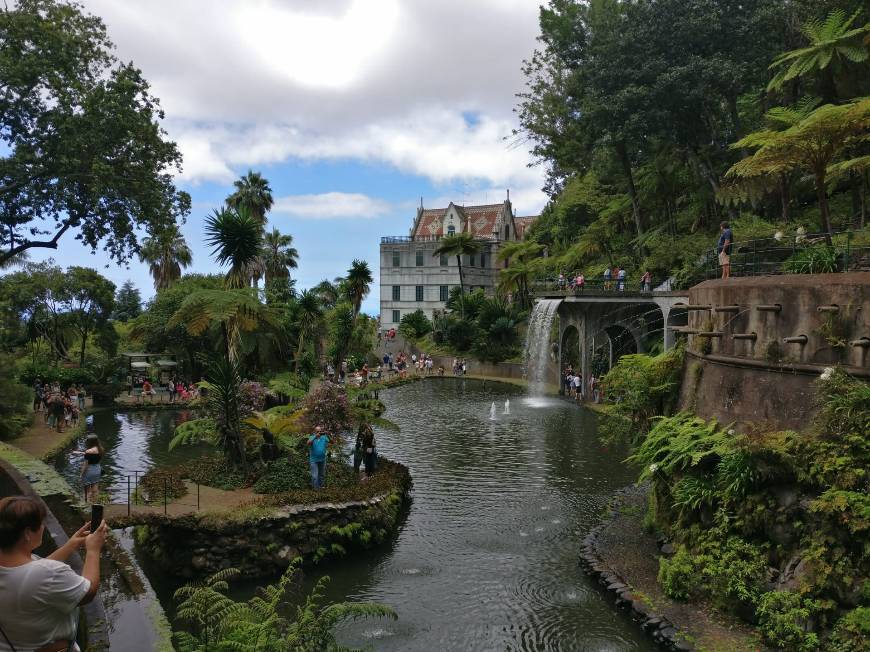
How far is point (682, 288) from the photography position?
3009 centimetres

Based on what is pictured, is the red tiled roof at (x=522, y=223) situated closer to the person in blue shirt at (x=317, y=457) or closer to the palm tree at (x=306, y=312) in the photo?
the palm tree at (x=306, y=312)

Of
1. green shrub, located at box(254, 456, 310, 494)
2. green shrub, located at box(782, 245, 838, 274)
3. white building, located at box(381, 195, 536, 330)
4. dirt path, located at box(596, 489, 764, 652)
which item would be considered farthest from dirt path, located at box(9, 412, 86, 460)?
white building, located at box(381, 195, 536, 330)

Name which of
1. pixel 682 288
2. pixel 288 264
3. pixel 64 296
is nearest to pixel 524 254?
pixel 288 264

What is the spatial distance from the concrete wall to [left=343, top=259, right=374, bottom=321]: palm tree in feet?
124

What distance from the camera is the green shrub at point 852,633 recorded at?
26.1 ft

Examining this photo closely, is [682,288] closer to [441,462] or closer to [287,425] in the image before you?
[441,462]

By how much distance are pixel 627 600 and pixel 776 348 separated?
16.5 ft

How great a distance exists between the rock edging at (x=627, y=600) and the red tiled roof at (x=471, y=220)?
59920 mm

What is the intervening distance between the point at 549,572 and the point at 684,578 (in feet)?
8.84

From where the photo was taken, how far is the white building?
223 feet

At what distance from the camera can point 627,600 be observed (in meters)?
10.5

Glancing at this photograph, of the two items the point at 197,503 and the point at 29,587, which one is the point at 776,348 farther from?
the point at 197,503

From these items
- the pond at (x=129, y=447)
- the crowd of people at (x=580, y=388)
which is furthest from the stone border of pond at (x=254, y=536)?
the crowd of people at (x=580, y=388)

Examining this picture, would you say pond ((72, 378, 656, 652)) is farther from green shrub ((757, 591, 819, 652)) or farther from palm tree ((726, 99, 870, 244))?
palm tree ((726, 99, 870, 244))
